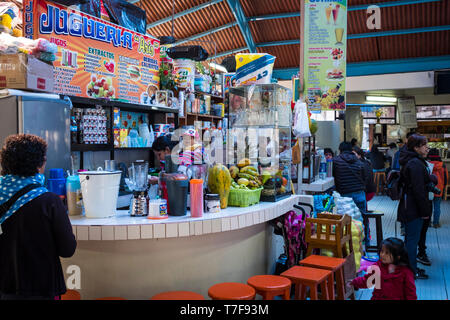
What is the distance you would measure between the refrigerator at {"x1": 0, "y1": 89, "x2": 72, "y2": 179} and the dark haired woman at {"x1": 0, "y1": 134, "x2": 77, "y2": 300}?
4.22 feet

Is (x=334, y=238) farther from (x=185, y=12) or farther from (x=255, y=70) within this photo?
(x=185, y=12)

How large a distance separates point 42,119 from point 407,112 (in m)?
13.3

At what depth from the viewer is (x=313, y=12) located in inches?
238

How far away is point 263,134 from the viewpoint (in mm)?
4133

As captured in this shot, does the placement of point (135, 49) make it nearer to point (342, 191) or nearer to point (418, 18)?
point (342, 191)

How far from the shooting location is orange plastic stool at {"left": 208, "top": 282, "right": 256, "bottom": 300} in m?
2.62

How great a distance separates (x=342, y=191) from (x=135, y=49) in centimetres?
362

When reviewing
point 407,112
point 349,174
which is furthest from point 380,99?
point 349,174

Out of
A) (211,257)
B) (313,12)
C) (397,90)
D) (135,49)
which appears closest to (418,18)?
(397,90)

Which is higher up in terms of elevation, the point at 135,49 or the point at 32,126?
the point at 135,49

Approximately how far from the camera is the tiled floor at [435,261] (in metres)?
4.51

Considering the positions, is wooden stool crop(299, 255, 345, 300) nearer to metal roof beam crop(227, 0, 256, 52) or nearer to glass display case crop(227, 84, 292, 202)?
glass display case crop(227, 84, 292, 202)

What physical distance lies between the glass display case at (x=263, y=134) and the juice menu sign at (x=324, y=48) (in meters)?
1.95

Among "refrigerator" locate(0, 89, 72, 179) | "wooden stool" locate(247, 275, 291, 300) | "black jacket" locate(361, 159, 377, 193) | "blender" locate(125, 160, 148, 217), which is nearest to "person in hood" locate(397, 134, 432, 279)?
"black jacket" locate(361, 159, 377, 193)
